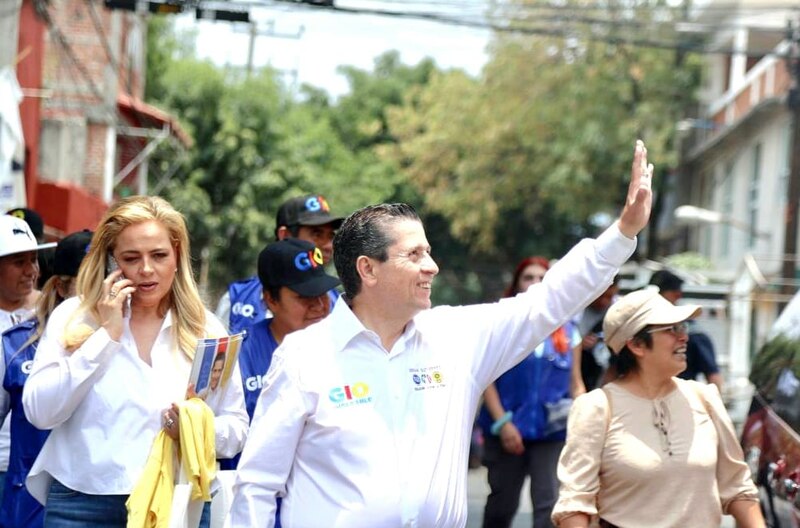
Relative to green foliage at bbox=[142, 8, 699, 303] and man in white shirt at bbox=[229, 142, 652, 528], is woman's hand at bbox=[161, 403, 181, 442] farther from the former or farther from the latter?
green foliage at bbox=[142, 8, 699, 303]

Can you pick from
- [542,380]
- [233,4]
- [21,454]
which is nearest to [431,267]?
[21,454]

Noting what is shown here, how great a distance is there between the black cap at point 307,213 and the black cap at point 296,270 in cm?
120

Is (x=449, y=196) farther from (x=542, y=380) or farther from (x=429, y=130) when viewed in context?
(x=542, y=380)

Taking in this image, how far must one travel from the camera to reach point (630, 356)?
5.18m

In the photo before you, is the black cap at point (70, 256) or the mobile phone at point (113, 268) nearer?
the mobile phone at point (113, 268)

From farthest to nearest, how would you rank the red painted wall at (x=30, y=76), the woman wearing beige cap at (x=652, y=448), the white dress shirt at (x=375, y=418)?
the red painted wall at (x=30, y=76), the woman wearing beige cap at (x=652, y=448), the white dress shirt at (x=375, y=418)

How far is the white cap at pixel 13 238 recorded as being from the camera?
5.95m

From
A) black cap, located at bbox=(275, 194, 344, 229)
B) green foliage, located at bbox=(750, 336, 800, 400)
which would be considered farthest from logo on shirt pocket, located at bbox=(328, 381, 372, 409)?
black cap, located at bbox=(275, 194, 344, 229)

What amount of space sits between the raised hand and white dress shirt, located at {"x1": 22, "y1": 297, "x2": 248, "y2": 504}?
1.61 meters

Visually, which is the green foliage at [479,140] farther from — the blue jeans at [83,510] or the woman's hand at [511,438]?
the blue jeans at [83,510]

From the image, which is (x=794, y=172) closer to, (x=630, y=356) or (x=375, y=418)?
(x=630, y=356)

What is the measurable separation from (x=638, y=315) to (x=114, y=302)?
206 centimetres

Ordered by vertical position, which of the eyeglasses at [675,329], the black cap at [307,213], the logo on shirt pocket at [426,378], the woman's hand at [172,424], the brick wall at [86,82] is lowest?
the woman's hand at [172,424]

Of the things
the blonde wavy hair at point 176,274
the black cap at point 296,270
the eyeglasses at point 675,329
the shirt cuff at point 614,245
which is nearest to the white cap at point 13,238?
the black cap at point 296,270
